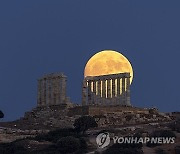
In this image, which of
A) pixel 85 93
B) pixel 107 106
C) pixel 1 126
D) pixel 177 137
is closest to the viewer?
pixel 177 137

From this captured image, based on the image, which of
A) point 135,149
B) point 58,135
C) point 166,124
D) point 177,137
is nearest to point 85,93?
point 166,124

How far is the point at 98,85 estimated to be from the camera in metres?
95.5

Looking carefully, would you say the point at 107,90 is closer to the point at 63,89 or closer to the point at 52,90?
the point at 63,89

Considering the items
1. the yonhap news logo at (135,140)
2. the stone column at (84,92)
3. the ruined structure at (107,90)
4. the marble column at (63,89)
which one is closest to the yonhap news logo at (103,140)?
the yonhap news logo at (135,140)

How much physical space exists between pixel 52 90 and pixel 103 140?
3508 centimetres

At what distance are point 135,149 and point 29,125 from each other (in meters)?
30.7

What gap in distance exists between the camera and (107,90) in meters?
95.2

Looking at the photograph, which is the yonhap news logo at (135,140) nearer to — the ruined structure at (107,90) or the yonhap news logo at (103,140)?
the yonhap news logo at (103,140)

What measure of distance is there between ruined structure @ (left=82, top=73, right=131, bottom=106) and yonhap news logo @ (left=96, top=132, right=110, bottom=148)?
2954cm

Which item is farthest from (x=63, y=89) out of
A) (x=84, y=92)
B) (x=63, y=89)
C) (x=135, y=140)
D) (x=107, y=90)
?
(x=135, y=140)

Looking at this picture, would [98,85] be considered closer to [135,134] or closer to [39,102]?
[39,102]

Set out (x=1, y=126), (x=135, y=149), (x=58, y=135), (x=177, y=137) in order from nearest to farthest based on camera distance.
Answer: (x=135, y=149), (x=177, y=137), (x=58, y=135), (x=1, y=126)

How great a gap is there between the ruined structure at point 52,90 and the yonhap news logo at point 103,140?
29392 millimetres

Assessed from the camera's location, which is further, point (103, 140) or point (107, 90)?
point (107, 90)
